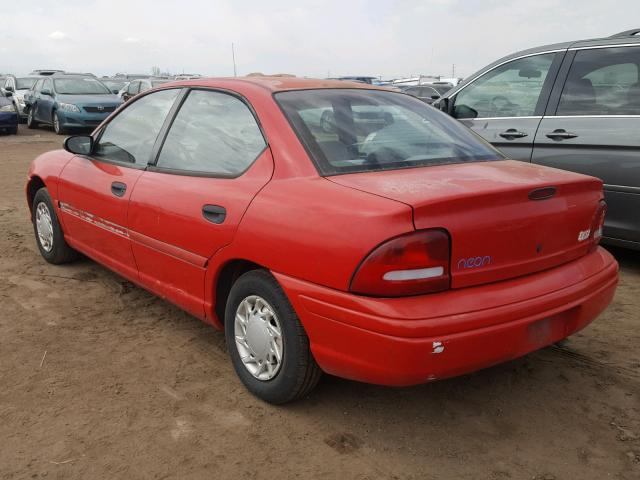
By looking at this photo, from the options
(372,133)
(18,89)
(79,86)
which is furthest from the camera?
(18,89)

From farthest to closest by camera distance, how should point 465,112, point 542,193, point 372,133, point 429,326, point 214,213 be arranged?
1. point 465,112
2. point 372,133
3. point 214,213
4. point 542,193
5. point 429,326

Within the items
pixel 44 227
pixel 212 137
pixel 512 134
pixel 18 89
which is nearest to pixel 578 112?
pixel 512 134

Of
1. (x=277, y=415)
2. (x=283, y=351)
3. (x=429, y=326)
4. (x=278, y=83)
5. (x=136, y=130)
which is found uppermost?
(x=278, y=83)

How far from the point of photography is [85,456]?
2482mm

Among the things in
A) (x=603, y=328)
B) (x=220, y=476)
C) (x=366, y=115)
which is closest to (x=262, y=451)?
(x=220, y=476)

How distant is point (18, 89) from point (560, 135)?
852 inches

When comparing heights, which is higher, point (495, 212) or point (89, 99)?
point (89, 99)

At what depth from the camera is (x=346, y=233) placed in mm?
2338

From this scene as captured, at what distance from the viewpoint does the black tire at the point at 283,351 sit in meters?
2.60

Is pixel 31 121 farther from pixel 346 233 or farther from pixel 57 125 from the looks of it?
pixel 346 233

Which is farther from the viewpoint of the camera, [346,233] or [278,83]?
[278,83]

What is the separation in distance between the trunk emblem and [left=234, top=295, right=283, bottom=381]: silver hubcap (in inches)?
47.5

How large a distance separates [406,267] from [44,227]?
3.67 m

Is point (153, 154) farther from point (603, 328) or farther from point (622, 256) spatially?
point (622, 256)
